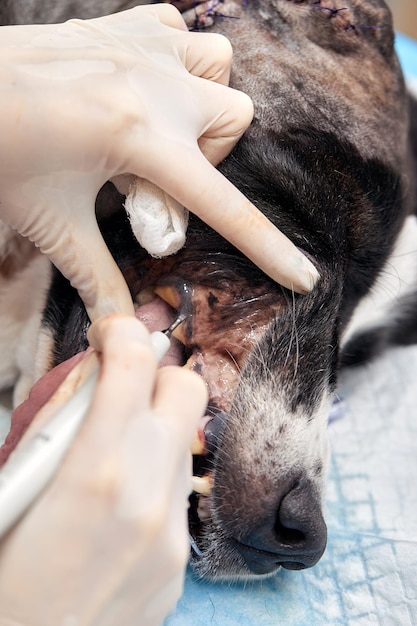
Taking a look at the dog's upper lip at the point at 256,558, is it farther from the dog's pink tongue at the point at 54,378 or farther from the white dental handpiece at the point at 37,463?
the white dental handpiece at the point at 37,463

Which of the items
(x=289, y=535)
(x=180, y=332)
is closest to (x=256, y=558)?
(x=289, y=535)

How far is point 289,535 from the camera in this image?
1022 millimetres

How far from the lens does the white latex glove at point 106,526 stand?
62 cm

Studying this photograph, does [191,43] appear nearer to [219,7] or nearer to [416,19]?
[219,7]

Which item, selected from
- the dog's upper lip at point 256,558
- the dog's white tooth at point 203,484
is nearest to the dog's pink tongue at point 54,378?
the dog's white tooth at point 203,484

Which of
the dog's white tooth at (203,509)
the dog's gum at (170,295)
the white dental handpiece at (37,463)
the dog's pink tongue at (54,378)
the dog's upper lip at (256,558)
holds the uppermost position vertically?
the white dental handpiece at (37,463)

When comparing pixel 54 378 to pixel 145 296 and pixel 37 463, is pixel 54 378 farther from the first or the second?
pixel 37 463

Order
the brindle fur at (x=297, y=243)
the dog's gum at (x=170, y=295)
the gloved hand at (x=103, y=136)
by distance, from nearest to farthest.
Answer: the gloved hand at (x=103, y=136) → the brindle fur at (x=297, y=243) → the dog's gum at (x=170, y=295)

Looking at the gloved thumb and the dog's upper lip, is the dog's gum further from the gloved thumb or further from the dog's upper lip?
the dog's upper lip

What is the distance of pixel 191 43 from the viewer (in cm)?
107

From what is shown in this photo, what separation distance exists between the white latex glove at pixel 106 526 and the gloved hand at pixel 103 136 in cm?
34

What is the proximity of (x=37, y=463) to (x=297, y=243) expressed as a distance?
0.67 m

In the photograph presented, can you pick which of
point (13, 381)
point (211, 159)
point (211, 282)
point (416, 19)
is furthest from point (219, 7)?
point (416, 19)

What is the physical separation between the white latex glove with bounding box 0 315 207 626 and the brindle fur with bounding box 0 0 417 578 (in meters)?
0.35
